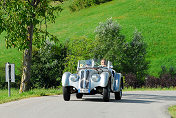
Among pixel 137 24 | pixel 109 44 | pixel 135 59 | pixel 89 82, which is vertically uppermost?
pixel 137 24

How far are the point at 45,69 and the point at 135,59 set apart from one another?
464 inches

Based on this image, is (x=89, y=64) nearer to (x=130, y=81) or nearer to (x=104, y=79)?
(x=104, y=79)

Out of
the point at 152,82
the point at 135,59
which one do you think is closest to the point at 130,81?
the point at 152,82

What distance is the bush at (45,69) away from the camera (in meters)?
39.4

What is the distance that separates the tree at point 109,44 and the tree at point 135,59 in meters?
1.27

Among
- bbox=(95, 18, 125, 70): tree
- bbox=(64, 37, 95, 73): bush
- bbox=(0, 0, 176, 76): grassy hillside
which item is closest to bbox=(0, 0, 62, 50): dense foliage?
bbox=(64, 37, 95, 73): bush

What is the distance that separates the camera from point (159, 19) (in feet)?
252

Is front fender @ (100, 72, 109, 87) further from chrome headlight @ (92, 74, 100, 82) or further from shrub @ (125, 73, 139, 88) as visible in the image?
shrub @ (125, 73, 139, 88)

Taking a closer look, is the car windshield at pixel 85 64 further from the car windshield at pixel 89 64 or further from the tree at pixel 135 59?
the tree at pixel 135 59

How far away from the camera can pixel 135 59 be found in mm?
46094

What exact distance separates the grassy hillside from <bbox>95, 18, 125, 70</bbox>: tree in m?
8.90

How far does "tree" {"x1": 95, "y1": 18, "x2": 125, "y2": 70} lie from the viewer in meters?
42.6

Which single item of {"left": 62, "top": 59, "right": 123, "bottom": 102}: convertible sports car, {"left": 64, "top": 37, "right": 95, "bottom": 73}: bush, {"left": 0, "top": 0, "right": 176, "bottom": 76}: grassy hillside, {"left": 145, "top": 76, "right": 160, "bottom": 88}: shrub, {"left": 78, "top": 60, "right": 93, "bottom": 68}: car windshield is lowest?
{"left": 145, "top": 76, "right": 160, "bottom": 88}: shrub

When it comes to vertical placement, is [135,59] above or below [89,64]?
above
